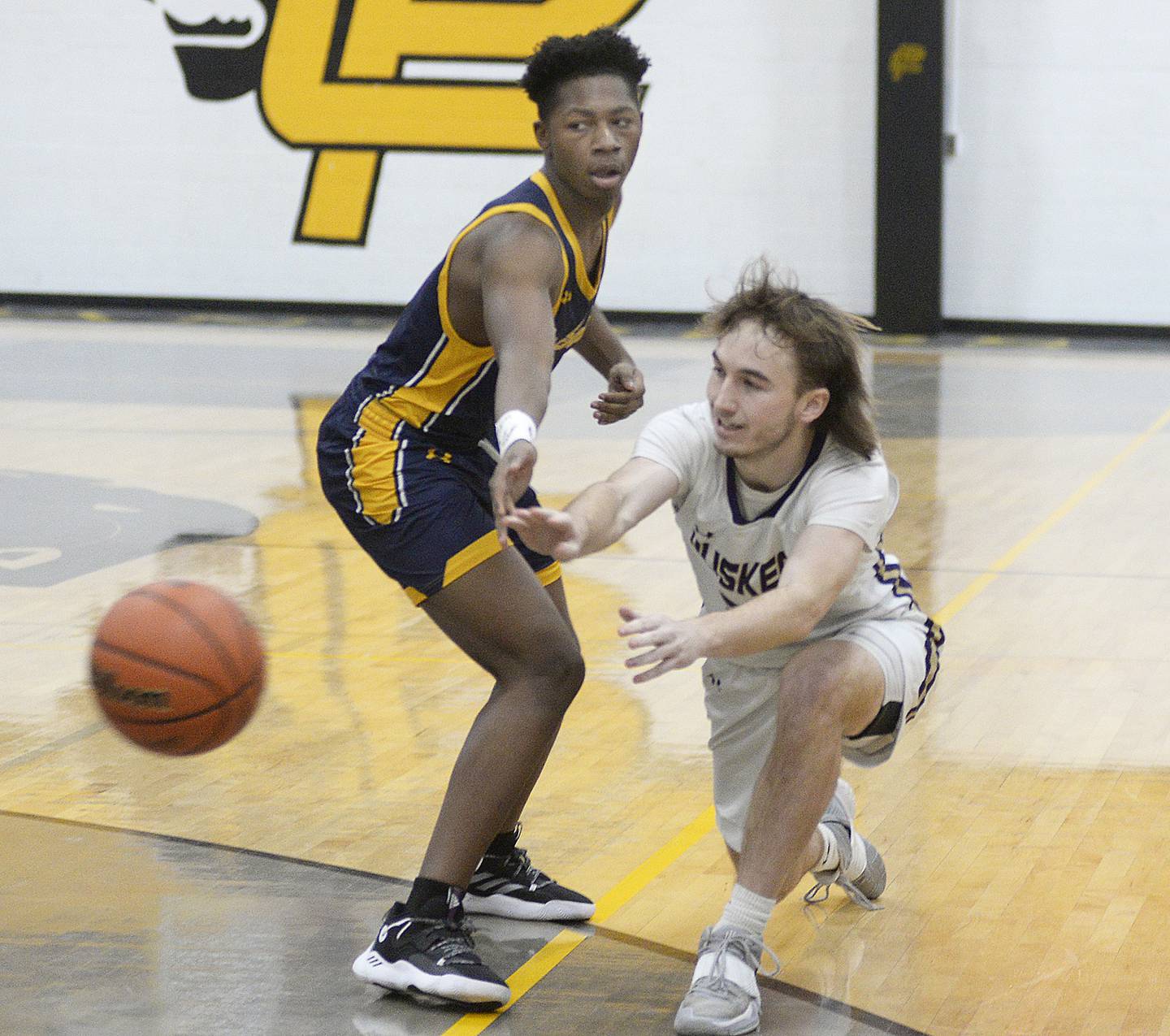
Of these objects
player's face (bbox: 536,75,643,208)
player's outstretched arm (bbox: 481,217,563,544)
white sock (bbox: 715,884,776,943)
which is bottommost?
white sock (bbox: 715,884,776,943)

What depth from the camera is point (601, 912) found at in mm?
3664

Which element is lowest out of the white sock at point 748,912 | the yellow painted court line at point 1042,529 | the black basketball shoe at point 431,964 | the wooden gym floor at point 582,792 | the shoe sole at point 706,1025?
the yellow painted court line at point 1042,529

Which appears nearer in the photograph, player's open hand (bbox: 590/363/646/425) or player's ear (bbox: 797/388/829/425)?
player's ear (bbox: 797/388/829/425)

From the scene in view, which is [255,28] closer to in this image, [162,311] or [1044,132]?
[162,311]

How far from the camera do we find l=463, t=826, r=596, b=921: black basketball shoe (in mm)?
3594

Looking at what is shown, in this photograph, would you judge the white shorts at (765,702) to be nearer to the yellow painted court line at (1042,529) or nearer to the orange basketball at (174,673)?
the orange basketball at (174,673)

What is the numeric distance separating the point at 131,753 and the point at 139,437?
5.43 m

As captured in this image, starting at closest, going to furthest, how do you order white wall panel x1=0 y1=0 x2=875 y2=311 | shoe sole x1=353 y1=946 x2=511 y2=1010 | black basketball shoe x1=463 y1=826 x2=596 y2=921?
shoe sole x1=353 y1=946 x2=511 y2=1010
black basketball shoe x1=463 y1=826 x2=596 y2=921
white wall panel x1=0 y1=0 x2=875 y2=311

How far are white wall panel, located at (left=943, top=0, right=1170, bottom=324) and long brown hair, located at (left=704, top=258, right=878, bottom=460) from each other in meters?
10.5

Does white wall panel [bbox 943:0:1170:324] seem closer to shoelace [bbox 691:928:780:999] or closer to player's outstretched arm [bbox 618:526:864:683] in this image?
player's outstretched arm [bbox 618:526:864:683]

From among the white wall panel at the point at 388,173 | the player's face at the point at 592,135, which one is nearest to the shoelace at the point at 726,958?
the player's face at the point at 592,135

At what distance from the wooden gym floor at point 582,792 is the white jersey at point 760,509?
2.21ft

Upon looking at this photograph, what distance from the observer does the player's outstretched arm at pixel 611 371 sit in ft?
12.3

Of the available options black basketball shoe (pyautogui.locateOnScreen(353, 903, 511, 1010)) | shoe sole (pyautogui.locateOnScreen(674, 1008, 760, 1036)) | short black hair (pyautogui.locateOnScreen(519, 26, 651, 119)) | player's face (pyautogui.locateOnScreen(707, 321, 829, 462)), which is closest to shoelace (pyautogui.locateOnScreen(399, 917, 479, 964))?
black basketball shoe (pyautogui.locateOnScreen(353, 903, 511, 1010))
